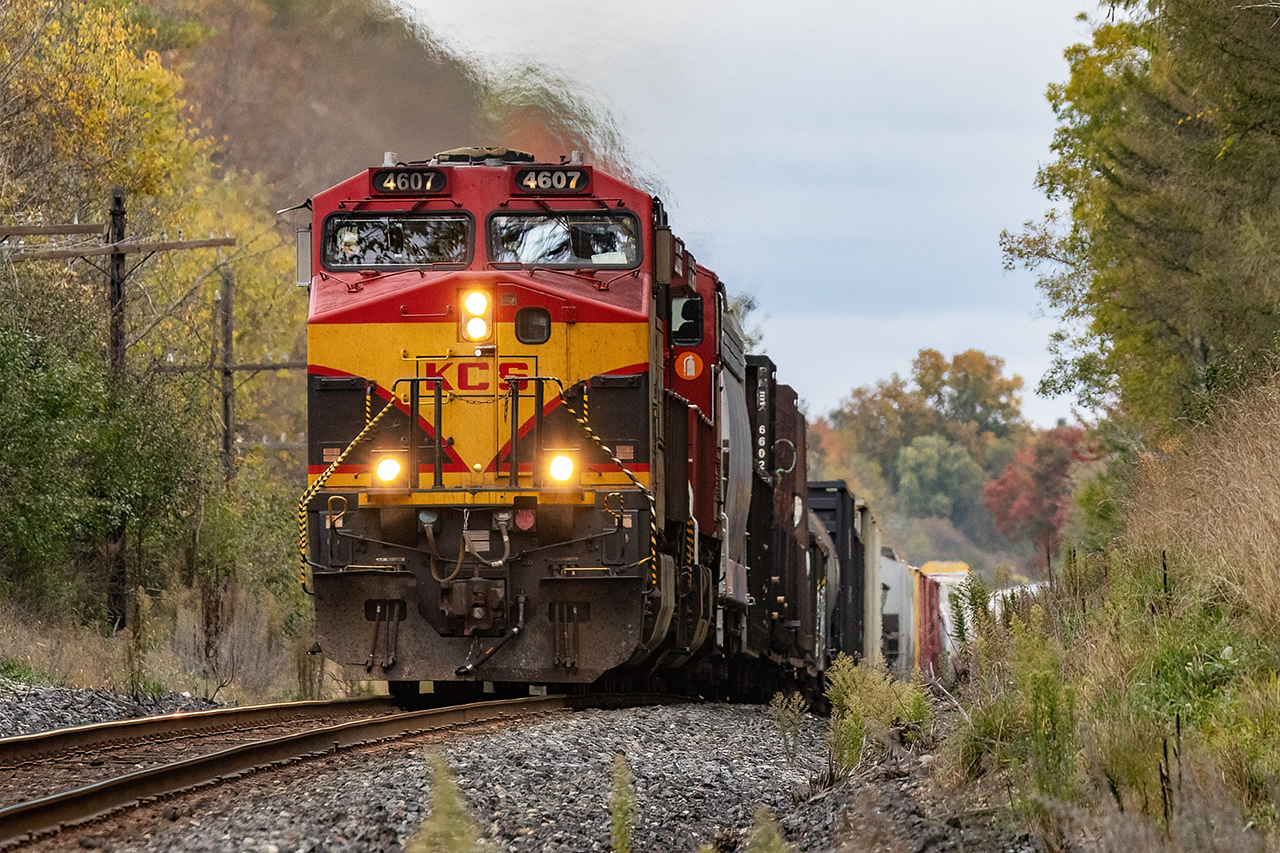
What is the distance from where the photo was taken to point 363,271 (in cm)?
1138

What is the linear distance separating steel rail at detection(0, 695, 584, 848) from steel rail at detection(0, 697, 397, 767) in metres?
1.20

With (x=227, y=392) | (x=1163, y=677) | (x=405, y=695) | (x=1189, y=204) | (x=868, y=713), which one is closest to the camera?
(x=1163, y=677)

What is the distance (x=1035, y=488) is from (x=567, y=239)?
8103 cm

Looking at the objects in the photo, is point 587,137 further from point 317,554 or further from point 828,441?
point 828,441

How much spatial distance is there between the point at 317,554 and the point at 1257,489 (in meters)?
6.15

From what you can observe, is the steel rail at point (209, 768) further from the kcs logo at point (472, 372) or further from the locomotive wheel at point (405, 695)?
the kcs logo at point (472, 372)

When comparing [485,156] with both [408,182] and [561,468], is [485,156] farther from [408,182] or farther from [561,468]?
[561,468]

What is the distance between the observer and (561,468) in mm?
10797

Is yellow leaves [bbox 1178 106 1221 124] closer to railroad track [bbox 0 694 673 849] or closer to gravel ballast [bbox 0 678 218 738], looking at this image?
railroad track [bbox 0 694 673 849]

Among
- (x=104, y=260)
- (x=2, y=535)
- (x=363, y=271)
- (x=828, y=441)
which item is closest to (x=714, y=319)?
(x=363, y=271)

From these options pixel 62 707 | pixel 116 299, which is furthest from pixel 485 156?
pixel 116 299

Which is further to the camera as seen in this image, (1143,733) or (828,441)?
(828,441)

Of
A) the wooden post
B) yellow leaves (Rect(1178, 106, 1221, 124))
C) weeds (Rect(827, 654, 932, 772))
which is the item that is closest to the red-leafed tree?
yellow leaves (Rect(1178, 106, 1221, 124))

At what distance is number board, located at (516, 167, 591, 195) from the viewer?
37.2 feet
